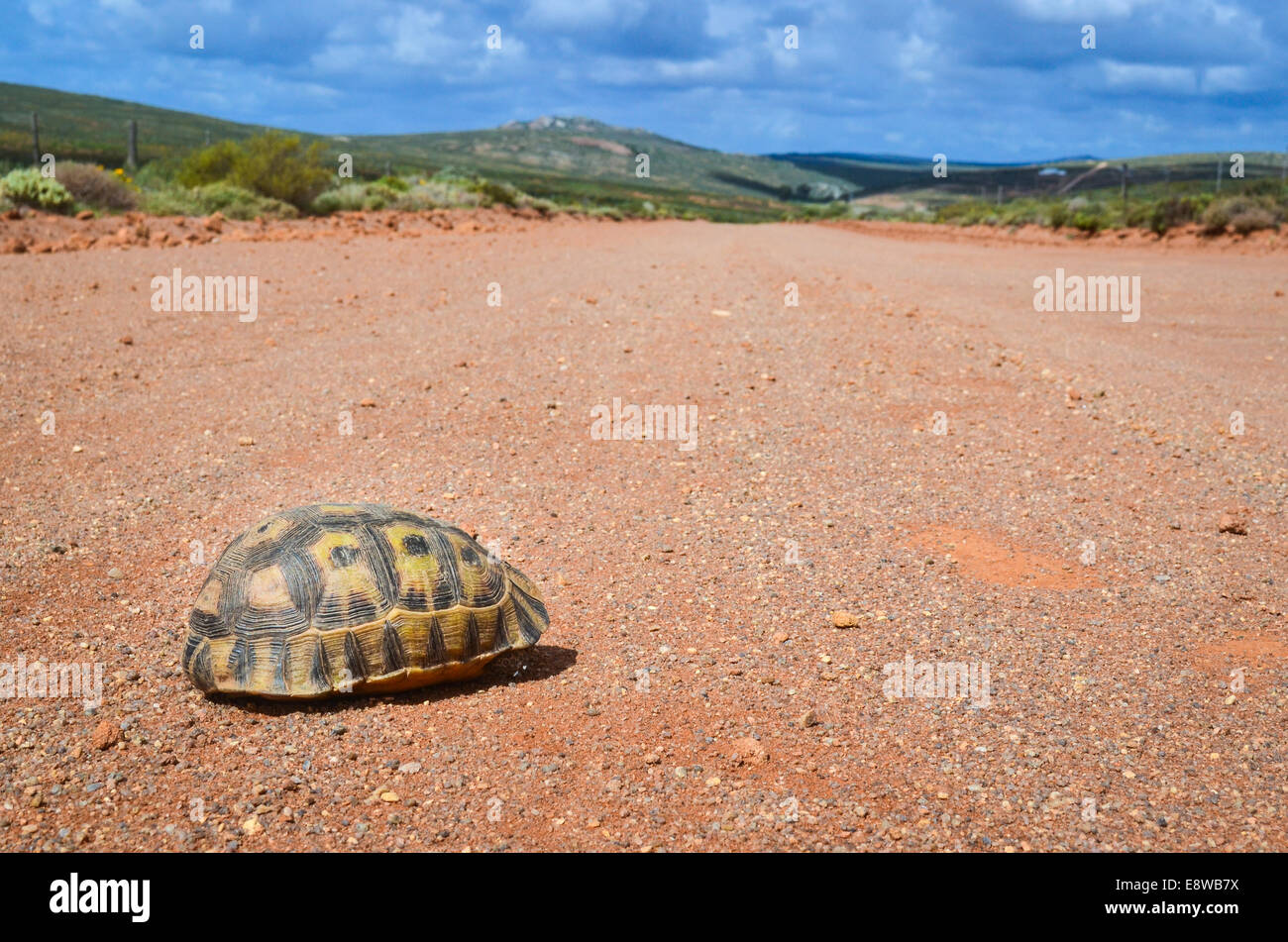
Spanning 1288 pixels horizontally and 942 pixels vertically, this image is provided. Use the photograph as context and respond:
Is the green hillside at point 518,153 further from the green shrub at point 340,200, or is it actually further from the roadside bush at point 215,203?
the roadside bush at point 215,203

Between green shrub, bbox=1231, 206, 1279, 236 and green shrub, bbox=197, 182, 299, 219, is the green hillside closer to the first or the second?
green shrub, bbox=197, 182, 299, 219

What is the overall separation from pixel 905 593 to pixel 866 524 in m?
0.99

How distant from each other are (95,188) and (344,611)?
2062 centimetres

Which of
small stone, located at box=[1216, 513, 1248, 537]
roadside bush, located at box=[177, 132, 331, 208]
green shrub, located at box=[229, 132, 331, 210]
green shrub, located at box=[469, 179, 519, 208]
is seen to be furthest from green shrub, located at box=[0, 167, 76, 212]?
small stone, located at box=[1216, 513, 1248, 537]

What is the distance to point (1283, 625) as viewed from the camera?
4.86m

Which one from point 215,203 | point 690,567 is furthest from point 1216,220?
point 690,567

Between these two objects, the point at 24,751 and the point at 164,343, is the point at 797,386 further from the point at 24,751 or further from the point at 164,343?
the point at 24,751

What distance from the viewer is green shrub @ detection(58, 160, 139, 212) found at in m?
20.4

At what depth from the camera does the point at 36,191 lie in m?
18.5

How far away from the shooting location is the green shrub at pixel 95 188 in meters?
20.4

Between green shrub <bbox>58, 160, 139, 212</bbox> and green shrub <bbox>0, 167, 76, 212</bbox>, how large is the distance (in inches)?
51.3

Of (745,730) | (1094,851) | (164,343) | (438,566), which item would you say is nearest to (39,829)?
(438,566)

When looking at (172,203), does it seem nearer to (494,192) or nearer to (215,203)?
(215,203)

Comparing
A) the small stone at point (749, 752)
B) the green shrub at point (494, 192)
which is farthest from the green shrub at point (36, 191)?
the small stone at point (749, 752)
